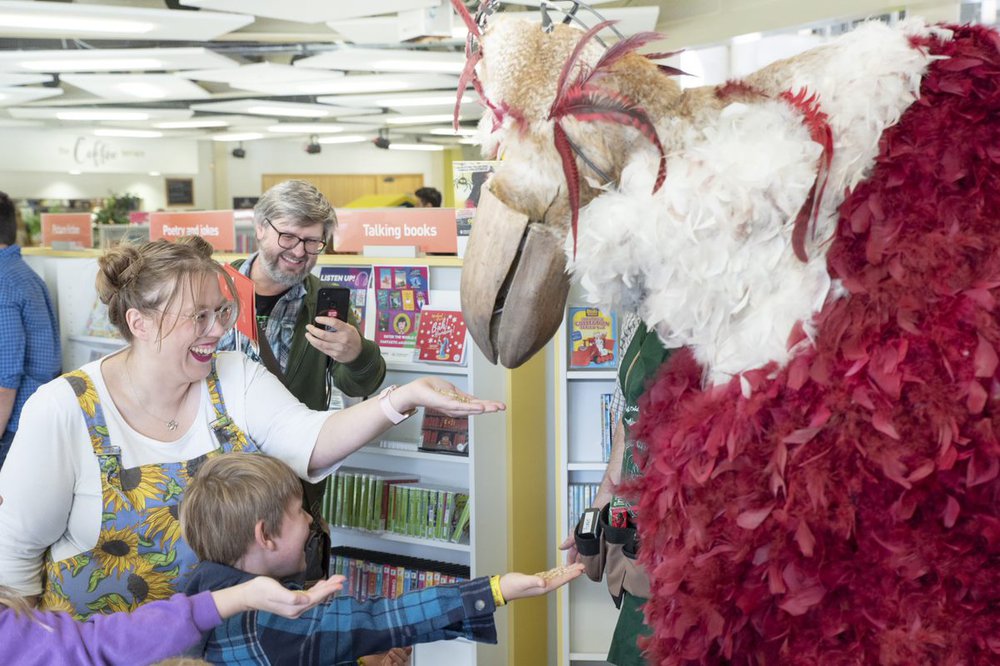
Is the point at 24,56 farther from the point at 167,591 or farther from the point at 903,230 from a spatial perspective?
the point at 903,230

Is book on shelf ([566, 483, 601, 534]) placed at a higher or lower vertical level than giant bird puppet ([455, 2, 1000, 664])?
lower

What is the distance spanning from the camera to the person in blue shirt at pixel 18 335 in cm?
364

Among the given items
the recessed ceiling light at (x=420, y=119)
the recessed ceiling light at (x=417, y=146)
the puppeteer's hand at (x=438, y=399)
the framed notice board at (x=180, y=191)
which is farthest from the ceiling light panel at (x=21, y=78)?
the recessed ceiling light at (x=417, y=146)

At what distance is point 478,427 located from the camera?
3.20 metres

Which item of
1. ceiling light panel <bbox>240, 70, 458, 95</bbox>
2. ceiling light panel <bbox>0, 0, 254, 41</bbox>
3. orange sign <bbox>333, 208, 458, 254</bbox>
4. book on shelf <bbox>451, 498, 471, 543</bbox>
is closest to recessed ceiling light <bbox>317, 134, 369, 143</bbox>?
ceiling light panel <bbox>240, 70, 458, 95</bbox>

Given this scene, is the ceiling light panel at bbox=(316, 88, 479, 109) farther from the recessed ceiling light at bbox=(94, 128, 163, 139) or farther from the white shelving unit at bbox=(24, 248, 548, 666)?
the white shelving unit at bbox=(24, 248, 548, 666)

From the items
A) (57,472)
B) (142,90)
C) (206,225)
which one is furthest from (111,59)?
(57,472)

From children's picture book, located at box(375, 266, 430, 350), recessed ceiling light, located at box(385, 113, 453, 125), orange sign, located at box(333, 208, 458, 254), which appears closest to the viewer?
children's picture book, located at box(375, 266, 430, 350)

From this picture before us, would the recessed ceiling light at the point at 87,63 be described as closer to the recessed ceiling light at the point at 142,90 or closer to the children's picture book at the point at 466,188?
the recessed ceiling light at the point at 142,90

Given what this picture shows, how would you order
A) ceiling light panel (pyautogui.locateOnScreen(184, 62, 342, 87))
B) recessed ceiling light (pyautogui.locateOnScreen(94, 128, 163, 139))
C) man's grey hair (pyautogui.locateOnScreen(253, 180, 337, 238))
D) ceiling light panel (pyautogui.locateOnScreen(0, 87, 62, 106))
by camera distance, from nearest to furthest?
1. man's grey hair (pyautogui.locateOnScreen(253, 180, 337, 238))
2. ceiling light panel (pyautogui.locateOnScreen(184, 62, 342, 87))
3. ceiling light panel (pyautogui.locateOnScreen(0, 87, 62, 106))
4. recessed ceiling light (pyautogui.locateOnScreen(94, 128, 163, 139))

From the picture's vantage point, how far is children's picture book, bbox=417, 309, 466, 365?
3373 millimetres

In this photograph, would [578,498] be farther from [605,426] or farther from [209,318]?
[209,318]

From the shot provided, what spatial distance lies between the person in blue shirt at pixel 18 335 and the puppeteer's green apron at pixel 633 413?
9.69 ft

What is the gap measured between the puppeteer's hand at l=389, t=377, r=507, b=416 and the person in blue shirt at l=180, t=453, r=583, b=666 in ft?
0.92
